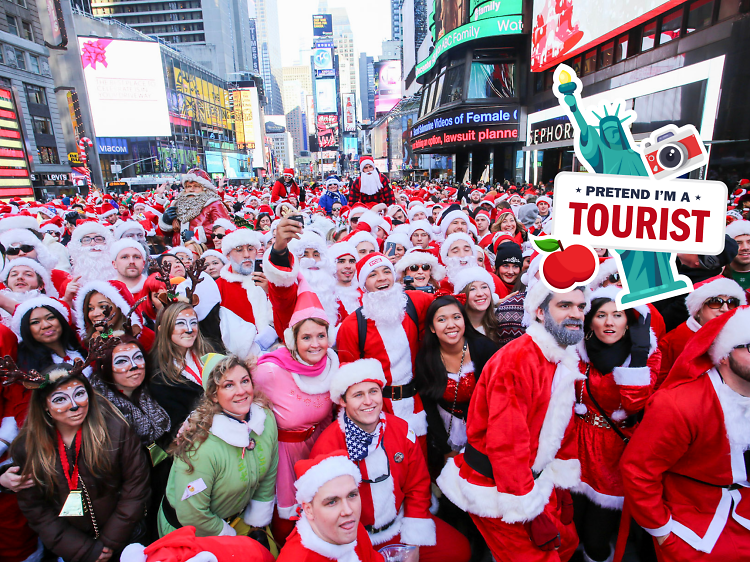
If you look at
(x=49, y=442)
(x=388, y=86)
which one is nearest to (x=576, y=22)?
(x=49, y=442)

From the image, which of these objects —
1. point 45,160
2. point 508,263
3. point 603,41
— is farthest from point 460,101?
point 45,160

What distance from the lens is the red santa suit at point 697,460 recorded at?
6.29ft

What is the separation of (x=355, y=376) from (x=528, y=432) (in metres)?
1.02

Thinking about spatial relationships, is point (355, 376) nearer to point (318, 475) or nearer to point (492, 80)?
point (318, 475)

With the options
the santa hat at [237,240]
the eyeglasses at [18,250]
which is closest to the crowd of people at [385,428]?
the santa hat at [237,240]

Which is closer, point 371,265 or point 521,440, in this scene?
point 521,440

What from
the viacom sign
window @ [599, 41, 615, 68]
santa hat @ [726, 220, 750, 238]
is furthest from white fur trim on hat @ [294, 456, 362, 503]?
the viacom sign

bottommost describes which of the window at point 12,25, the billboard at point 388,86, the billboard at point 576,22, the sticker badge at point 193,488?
the sticker badge at point 193,488

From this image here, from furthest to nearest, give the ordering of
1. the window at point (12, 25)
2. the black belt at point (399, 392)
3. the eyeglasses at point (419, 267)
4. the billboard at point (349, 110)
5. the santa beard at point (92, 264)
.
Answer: the billboard at point (349, 110) → the window at point (12, 25) → the santa beard at point (92, 264) → the eyeglasses at point (419, 267) → the black belt at point (399, 392)

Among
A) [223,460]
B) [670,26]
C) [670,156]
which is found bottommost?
[223,460]

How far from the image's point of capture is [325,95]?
10762 cm

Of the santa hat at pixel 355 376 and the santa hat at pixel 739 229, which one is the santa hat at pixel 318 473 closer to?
the santa hat at pixel 355 376

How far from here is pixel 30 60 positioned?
103 feet

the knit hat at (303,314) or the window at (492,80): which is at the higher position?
the window at (492,80)
